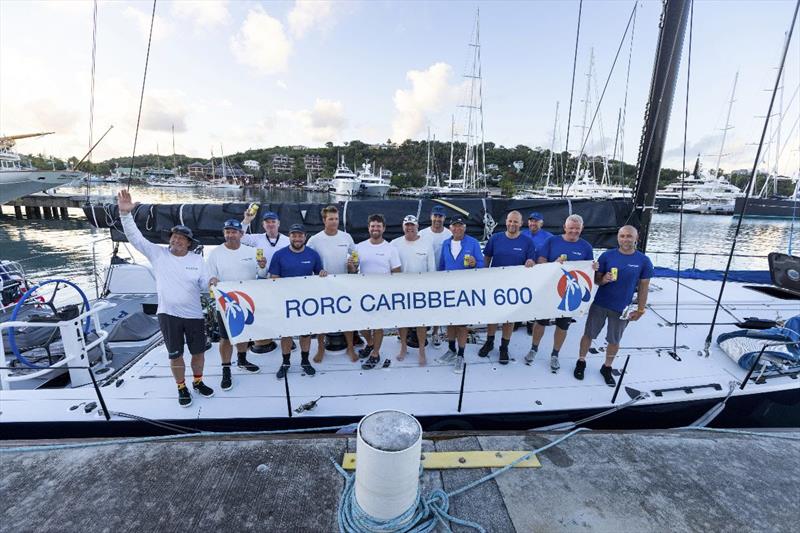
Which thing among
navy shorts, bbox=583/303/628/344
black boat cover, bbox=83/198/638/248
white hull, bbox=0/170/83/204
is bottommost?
navy shorts, bbox=583/303/628/344

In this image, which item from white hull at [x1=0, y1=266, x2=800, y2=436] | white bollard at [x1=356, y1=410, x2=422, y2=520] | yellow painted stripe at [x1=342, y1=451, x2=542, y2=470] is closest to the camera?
white bollard at [x1=356, y1=410, x2=422, y2=520]

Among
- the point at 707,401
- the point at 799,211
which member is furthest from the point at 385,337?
the point at 799,211

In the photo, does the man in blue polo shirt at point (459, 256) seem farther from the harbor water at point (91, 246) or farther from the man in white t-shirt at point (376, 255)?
the harbor water at point (91, 246)

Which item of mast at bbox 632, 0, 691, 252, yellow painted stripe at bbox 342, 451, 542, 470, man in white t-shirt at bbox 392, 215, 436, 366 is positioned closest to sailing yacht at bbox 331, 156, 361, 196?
mast at bbox 632, 0, 691, 252

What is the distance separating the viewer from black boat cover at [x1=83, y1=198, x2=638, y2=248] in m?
5.46

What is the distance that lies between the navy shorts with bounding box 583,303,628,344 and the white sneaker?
1612 mm

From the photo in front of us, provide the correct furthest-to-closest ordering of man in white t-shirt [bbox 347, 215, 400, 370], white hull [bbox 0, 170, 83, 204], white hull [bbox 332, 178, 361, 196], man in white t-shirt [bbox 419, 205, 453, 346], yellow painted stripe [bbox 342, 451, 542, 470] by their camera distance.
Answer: white hull [bbox 332, 178, 361, 196] < white hull [bbox 0, 170, 83, 204] < man in white t-shirt [bbox 419, 205, 453, 346] < man in white t-shirt [bbox 347, 215, 400, 370] < yellow painted stripe [bbox 342, 451, 542, 470]

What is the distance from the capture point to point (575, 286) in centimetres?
452

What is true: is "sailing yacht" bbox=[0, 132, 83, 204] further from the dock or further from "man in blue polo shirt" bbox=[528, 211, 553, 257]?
"man in blue polo shirt" bbox=[528, 211, 553, 257]

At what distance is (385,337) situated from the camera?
5.45 metres

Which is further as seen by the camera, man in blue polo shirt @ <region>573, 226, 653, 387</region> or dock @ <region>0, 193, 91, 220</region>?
dock @ <region>0, 193, 91, 220</region>

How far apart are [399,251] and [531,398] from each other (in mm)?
2225

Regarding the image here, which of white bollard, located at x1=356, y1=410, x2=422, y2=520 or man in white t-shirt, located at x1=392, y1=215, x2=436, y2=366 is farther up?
man in white t-shirt, located at x1=392, y1=215, x2=436, y2=366

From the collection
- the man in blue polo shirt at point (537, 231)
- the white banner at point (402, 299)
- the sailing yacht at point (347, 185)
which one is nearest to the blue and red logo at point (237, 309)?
the white banner at point (402, 299)
